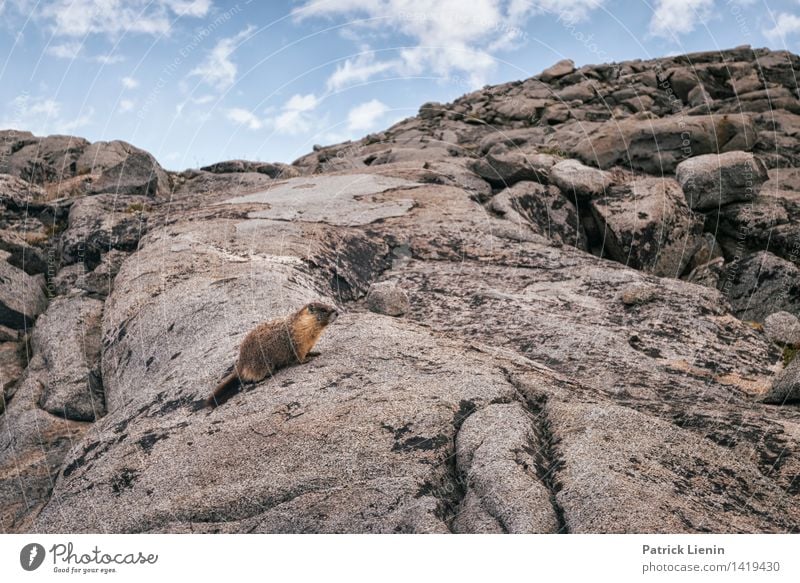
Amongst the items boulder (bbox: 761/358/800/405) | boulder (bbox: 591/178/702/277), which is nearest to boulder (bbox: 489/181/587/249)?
boulder (bbox: 591/178/702/277)

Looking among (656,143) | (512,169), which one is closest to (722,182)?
(656,143)

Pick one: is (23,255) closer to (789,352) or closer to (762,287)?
(789,352)

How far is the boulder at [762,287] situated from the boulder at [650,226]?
1.84 m

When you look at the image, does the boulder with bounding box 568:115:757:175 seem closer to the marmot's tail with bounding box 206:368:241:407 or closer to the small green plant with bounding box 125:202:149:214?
the small green plant with bounding box 125:202:149:214

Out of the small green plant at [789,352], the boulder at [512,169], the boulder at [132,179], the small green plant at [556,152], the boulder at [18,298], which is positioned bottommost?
the small green plant at [789,352]

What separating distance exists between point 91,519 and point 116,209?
15021 mm

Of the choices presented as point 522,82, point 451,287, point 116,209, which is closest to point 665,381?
point 451,287

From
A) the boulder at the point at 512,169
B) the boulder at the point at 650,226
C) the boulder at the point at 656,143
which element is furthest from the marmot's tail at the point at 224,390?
the boulder at the point at 656,143

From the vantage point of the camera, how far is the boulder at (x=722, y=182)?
2369 cm

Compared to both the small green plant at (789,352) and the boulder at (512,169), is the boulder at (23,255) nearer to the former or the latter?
the boulder at (512,169)

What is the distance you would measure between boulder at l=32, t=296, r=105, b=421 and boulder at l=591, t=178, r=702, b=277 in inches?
562

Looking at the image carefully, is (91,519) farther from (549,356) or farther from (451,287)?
(451,287)

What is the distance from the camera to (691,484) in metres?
8.44

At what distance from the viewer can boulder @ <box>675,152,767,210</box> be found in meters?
23.7
